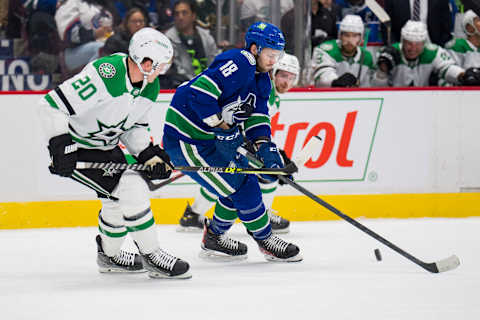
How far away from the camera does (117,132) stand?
3.39m

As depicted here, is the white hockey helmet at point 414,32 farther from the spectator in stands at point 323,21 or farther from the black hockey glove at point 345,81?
the black hockey glove at point 345,81

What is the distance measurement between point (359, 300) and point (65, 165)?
48.0 inches

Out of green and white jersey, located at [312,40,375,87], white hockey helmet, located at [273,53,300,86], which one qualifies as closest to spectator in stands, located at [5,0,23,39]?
white hockey helmet, located at [273,53,300,86]

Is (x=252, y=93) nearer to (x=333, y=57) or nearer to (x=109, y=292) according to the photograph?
(x=109, y=292)

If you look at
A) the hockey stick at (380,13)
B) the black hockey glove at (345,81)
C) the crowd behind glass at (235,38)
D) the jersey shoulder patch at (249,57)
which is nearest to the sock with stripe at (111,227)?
the jersey shoulder patch at (249,57)

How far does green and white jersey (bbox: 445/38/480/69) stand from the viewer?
616 centimetres

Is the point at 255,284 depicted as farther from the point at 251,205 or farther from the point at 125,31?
the point at 125,31

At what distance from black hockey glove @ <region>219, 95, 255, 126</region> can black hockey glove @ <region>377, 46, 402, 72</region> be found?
7.34ft

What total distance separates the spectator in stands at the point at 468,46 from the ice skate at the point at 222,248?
2912mm

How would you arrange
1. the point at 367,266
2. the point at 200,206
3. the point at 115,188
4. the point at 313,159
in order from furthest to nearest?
the point at 313,159
the point at 200,206
the point at 367,266
the point at 115,188

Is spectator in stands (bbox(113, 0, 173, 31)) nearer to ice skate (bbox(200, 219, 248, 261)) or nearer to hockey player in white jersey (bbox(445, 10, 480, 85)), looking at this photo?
ice skate (bbox(200, 219, 248, 261))

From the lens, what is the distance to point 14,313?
113 inches

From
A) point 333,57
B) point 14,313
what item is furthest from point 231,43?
point 14,313

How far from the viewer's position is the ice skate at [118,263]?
3617mm
